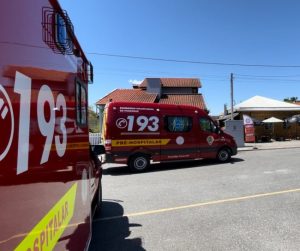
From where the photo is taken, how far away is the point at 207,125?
1518 centimetres

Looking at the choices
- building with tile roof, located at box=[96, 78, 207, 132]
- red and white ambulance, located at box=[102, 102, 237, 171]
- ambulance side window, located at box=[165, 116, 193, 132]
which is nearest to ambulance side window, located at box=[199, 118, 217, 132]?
red and white ambulance, located at box=[102, 102, 237, 171]

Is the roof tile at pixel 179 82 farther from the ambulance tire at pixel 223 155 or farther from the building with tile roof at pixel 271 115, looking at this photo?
the ambulance tire at pixel 223 155

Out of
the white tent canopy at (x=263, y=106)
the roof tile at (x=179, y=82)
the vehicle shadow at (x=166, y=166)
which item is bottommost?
the vehicle shadow at (x=166, y=166)

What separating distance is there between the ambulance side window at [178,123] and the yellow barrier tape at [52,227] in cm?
1105

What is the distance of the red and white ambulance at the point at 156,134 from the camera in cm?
1345

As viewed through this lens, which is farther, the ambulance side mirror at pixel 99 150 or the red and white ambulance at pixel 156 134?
the red and white ambulance at pixel 156 134

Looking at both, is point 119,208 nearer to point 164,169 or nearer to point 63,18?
point 63,18

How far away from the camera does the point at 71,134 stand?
10.8 feet

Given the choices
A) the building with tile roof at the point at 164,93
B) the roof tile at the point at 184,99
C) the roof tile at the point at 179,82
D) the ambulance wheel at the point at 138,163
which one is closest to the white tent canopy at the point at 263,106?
the building with tile roof at the point at 164,93

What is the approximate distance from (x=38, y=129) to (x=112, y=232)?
4.22m

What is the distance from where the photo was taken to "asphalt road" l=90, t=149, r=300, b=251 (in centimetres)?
538

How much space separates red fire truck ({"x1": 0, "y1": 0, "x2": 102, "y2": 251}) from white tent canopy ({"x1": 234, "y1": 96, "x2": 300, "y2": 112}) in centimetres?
3135

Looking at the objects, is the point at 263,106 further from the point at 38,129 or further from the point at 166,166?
the point at 38,129

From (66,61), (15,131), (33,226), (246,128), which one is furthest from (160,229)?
(246,128)
